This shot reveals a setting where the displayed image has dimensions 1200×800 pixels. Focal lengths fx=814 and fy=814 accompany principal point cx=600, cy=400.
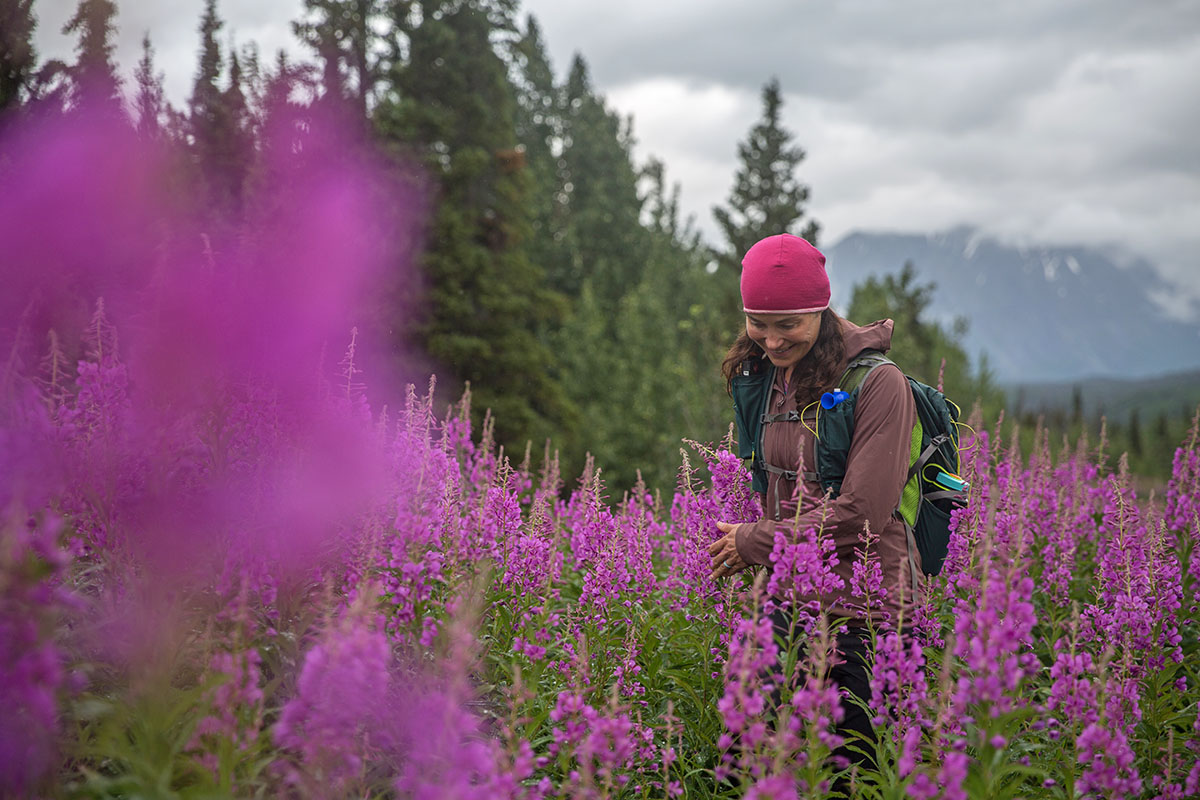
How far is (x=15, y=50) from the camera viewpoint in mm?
7738

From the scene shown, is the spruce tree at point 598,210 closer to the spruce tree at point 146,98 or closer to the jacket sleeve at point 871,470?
the spruce tree at point 146,98

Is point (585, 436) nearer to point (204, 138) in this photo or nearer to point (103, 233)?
point (204, 138)

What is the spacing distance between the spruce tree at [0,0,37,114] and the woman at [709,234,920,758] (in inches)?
302

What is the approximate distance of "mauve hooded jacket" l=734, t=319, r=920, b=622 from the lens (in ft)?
11.8

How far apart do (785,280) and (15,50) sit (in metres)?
8.01

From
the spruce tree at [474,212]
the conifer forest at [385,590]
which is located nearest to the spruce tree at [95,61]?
the conifer forest at [385,590]

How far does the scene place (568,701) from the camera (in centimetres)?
290

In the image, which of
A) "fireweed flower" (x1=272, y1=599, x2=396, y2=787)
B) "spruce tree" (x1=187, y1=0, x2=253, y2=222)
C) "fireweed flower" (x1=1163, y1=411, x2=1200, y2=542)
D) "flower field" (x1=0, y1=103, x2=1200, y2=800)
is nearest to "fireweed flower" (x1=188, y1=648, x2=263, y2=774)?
"flower field" (x1=0, y1=103, x2=1200, y2=800)

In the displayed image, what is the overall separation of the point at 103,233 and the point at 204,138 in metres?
9.57

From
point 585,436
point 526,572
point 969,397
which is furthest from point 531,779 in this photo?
point 969,397

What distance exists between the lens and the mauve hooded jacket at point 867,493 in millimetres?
3582

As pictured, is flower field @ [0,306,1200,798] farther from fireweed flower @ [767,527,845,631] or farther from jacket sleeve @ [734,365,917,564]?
jacket sleeve @ [734,365,917,564]

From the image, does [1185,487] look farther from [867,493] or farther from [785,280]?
[785,280]

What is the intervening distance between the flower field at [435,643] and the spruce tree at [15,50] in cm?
443
